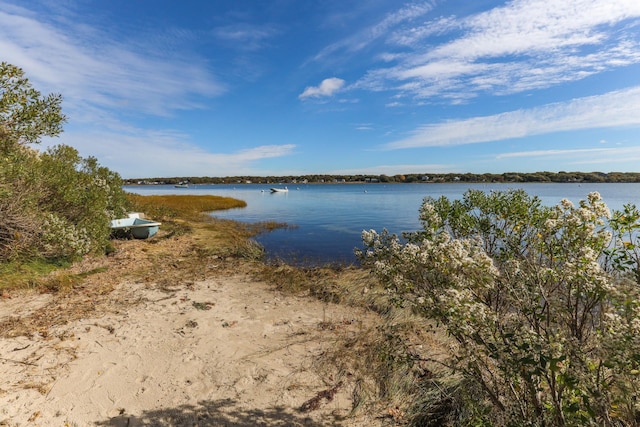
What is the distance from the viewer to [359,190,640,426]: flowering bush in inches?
106

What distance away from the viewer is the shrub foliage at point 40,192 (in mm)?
9953

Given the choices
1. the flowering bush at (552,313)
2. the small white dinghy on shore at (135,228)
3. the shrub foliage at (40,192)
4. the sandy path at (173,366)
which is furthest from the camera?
the small white dinghy on shore at (135,228)

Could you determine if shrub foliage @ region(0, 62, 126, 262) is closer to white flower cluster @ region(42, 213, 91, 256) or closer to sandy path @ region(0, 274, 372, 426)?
white flower cluster @ region(42, 213, 91, 256)

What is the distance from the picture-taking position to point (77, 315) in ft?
29.1

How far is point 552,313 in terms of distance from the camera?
3.69m

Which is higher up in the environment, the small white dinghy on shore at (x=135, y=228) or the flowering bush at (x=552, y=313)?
the flowering bush at (x=552, y=313)

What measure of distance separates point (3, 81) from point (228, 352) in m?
10.3

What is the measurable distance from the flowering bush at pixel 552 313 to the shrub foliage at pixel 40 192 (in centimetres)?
1165

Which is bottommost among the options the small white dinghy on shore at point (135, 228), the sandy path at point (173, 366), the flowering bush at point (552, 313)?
the sandy path at point (173, 366)

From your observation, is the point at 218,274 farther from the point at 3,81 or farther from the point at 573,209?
the point at 573,209

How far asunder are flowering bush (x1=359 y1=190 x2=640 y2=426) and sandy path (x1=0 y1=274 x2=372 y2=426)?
312cm

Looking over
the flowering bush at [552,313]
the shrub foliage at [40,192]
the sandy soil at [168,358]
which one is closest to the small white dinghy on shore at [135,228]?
the shrub foliage at [40,192]

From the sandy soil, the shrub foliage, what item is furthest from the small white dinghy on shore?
the sandy soil

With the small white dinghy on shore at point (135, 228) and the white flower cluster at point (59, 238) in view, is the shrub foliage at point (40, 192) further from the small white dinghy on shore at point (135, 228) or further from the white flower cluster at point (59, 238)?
the small white dinghy on shore at point (135, 228)
